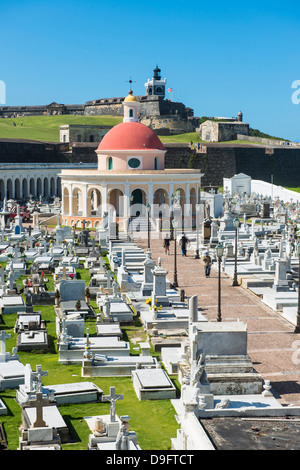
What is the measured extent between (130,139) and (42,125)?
2305 inches

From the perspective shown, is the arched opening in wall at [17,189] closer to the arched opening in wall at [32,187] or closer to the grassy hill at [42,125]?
the arched opening in wall at [32,187]

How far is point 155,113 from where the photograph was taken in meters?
104

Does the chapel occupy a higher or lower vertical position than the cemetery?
higher

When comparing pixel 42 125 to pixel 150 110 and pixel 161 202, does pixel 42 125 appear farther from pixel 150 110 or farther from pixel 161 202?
pixel 161 202

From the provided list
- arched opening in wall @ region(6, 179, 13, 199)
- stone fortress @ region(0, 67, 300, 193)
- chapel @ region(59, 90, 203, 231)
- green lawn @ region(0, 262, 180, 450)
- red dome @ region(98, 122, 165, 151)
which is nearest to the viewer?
green lawn @ region(0, 262, 180, 450)

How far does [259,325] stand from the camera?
18734 mm

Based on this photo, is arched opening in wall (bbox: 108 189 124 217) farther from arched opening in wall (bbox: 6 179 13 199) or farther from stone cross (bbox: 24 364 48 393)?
stone cross (bbox: 24 364 48 393)

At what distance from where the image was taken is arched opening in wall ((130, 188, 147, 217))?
147 ft

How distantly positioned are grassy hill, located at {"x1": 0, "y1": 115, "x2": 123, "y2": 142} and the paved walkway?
63041 mm

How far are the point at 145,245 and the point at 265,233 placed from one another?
7.03 meters

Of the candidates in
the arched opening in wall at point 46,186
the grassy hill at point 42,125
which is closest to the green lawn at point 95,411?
the arched opening in wall at point 46,186

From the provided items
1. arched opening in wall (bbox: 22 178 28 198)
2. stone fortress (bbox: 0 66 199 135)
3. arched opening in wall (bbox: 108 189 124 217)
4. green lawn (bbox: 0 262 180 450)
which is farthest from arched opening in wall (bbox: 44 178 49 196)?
green lawn (bbox: 0 262 180 450)

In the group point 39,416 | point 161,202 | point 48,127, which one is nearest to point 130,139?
point 161,202
